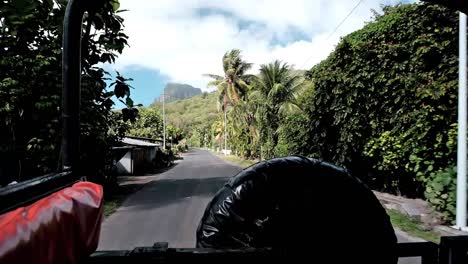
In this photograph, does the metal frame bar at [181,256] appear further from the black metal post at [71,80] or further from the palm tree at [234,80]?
the palm tree at [234,80]

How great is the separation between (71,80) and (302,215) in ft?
3.46

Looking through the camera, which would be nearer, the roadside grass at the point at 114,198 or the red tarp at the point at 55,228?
the red tarp at the point at 55,228

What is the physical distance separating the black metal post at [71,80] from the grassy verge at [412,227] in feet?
21.2

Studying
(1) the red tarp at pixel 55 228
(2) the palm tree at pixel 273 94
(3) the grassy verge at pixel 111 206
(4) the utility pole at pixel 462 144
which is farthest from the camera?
(2) the palm tree at pixel 273 94

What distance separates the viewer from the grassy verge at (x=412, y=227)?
6.64 meters

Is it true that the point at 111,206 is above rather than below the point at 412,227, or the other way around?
below

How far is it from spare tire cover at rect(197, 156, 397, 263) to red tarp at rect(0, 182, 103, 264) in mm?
575

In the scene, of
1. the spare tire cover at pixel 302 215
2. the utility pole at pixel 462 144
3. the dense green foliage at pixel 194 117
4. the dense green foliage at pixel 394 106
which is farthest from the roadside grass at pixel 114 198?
the dense green foliage at pixel 194 117

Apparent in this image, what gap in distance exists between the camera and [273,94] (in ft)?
88.0

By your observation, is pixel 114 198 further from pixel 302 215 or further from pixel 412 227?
pixel 302 215

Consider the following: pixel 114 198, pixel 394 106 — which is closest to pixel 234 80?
pixel 114 198

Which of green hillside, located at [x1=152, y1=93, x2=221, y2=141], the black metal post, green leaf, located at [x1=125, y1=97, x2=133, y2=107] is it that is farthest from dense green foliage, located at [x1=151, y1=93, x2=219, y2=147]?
the black metal post

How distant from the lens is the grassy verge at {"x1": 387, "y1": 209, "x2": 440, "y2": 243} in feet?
21.8

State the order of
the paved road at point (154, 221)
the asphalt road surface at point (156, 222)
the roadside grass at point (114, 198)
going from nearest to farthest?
the asphalt road surface at point (156, 222)
the paved road at point (154, 221)
the roadside grass at point (114, 198)
